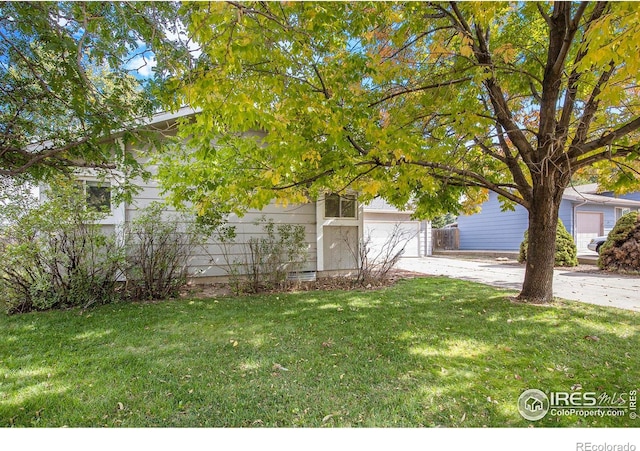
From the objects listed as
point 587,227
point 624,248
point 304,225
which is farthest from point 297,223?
point 587,227

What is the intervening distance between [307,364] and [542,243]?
4.30 m

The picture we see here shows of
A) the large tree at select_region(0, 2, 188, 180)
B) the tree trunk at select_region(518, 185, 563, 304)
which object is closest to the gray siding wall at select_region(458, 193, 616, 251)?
the tree trunk at select_region(518, 185, 563, 304)

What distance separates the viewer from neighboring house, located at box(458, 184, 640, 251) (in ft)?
44.3

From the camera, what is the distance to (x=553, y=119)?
4453 millimetres

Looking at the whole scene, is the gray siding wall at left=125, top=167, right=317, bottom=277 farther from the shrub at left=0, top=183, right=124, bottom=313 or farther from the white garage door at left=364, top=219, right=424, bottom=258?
the white garage door at left=364, top=219, right=424, bottom=258

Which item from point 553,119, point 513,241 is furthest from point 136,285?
point 513,241

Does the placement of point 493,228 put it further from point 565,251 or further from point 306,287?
point 306,287

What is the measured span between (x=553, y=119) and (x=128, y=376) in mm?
6233

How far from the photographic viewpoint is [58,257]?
187 inches

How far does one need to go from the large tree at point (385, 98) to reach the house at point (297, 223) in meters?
2.18

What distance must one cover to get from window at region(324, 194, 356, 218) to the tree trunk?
3998 mm
